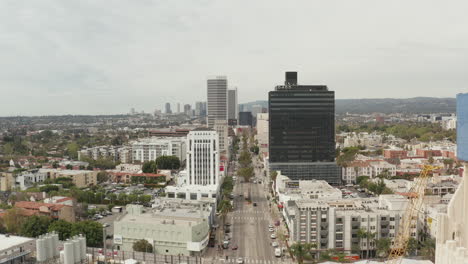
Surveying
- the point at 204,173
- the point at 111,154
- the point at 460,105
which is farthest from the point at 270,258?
the point at 111,154

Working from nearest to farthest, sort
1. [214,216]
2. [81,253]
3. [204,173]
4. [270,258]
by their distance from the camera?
[81,253] → [270,258] → [214,216] → [204,173]

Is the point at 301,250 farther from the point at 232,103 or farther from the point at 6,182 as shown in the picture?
the point at 232,103

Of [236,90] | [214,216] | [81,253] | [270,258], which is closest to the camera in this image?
[81,253]

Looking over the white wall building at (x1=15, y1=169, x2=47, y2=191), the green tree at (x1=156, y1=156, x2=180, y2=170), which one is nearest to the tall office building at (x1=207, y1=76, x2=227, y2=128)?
the green tree at (x1=156, y1=156, x2=180, y2=170)

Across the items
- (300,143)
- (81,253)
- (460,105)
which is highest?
(460,105)

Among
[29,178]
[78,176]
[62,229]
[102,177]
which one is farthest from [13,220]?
[102,177]

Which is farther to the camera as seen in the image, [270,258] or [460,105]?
[270,258]

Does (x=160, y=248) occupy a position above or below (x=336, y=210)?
below

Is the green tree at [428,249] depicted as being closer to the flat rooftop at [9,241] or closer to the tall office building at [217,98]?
the flat rooftop at [9,241]

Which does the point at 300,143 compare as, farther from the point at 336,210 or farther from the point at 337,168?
the point at 336,210
